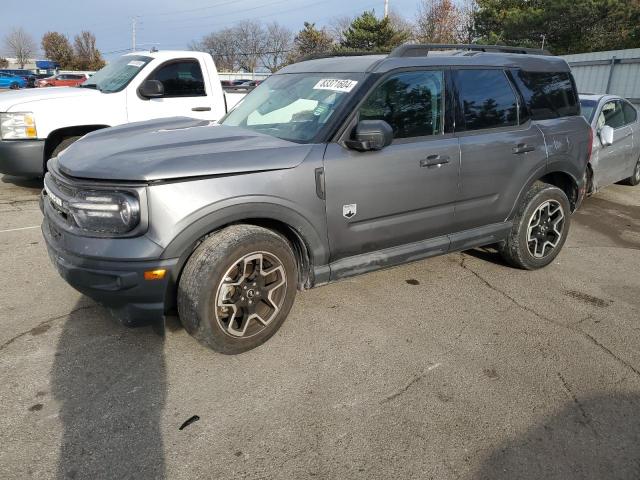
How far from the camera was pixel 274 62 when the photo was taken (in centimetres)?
7012

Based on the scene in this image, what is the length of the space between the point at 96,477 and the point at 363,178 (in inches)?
89.7

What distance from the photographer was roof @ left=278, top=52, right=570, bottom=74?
3.66 m

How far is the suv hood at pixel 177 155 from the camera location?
2.80 metres

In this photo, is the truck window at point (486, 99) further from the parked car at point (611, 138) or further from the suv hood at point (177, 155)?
the parked car at point (611, 138)

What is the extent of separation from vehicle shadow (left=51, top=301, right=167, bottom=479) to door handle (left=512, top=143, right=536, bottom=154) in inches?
125

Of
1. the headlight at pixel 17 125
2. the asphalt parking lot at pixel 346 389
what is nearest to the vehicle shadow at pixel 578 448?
the asphalt parking lot at pixel 346 389

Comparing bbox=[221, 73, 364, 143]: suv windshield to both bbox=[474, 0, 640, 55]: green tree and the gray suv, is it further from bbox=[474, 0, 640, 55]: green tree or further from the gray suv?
bbox=[474, 0, 640, 55]: green tree

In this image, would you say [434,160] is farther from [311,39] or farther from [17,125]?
[311,39]

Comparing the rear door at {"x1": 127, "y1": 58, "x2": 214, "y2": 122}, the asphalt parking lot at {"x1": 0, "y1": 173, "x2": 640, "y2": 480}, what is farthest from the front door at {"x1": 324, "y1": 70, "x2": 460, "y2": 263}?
the rear door at {"x1": 127, "y1": 58, "x2": 214, "y2": 122}

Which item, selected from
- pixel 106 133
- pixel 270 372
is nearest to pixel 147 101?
pixel 106 133

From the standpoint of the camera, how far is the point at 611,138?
22.7 ft

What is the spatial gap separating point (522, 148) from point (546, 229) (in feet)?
2.95

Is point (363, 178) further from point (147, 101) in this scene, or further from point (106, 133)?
point (147, 101)

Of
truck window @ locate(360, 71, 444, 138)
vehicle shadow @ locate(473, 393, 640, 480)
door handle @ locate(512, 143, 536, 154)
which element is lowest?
vehicle shadow @ locate(473, 393, 640, 480)
